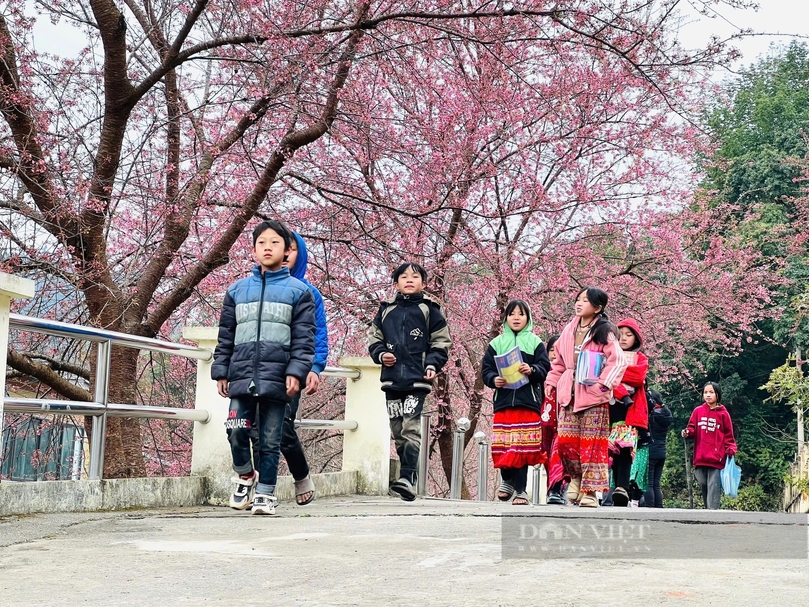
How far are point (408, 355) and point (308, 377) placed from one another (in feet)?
6.35

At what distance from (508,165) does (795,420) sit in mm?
22968

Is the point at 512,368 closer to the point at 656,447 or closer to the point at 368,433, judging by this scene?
the point at 368,433

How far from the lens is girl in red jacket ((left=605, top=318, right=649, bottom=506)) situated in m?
9.80

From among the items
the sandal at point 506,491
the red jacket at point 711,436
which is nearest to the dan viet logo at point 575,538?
the sandal at point 506,491

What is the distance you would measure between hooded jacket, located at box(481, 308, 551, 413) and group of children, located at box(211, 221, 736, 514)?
1cm

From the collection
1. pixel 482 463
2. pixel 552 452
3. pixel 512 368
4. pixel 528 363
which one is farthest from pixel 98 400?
pixel 482 463

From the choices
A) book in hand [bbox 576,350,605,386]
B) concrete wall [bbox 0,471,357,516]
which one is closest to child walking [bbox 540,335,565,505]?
book in hand [bbox 576,350,605,386]

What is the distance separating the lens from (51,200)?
1012 centimetres

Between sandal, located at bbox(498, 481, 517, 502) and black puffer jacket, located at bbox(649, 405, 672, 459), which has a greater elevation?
black puffer jacket, located at bbox(649, 405, 672, 459)

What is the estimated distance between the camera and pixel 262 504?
6.64 m

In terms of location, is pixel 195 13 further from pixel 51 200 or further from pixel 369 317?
pixel 369 317

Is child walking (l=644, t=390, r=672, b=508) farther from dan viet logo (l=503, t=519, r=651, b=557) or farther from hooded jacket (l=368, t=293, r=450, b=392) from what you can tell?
dan viet logo (l=503, t=519, r=651, b=557)

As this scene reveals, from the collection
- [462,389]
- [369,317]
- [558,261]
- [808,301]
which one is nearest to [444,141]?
A: [369,317]

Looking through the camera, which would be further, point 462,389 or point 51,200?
point 462,389
